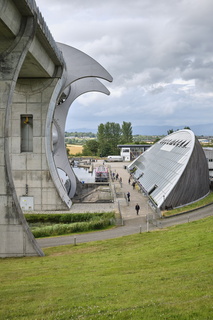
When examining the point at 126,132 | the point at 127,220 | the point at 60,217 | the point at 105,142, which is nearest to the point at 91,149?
the point at 105,142

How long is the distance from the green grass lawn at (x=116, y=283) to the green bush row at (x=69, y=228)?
4.66 m

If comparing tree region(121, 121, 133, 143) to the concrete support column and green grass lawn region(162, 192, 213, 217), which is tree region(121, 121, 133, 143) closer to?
green grass lawn region(162, 192, 213, 217)

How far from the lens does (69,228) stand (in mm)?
19484

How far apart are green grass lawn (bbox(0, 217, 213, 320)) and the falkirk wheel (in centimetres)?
218

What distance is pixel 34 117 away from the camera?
24500 millimetres

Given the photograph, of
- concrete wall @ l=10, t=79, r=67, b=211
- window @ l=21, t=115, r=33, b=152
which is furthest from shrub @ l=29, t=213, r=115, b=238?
window @ l=21, t=115, r=33, b=152

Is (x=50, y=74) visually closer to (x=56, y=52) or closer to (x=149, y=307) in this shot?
(x=56, y=52)

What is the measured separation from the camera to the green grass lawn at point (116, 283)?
6.43 m

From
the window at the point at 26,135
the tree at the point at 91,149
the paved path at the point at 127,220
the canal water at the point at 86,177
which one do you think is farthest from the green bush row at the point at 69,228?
the tree at the point at 91,149

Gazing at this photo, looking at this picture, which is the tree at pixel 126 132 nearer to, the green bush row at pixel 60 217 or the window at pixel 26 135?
the window at pixel 26 135

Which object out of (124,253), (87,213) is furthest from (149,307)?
(87,213)

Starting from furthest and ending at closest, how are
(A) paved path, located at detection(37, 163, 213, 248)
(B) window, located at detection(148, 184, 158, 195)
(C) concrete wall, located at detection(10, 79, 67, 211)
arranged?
(B) window, located at detection(148, 184, 158, 195) < (C) concrete wall, located at detection(10, 79, 67, 211) < (A) paved path, located at detection(37, 163, 213, 248)

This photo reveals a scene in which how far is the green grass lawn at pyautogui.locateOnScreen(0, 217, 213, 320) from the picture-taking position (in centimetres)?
643

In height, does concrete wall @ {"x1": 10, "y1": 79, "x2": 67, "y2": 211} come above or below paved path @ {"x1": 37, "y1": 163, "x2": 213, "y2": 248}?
above
